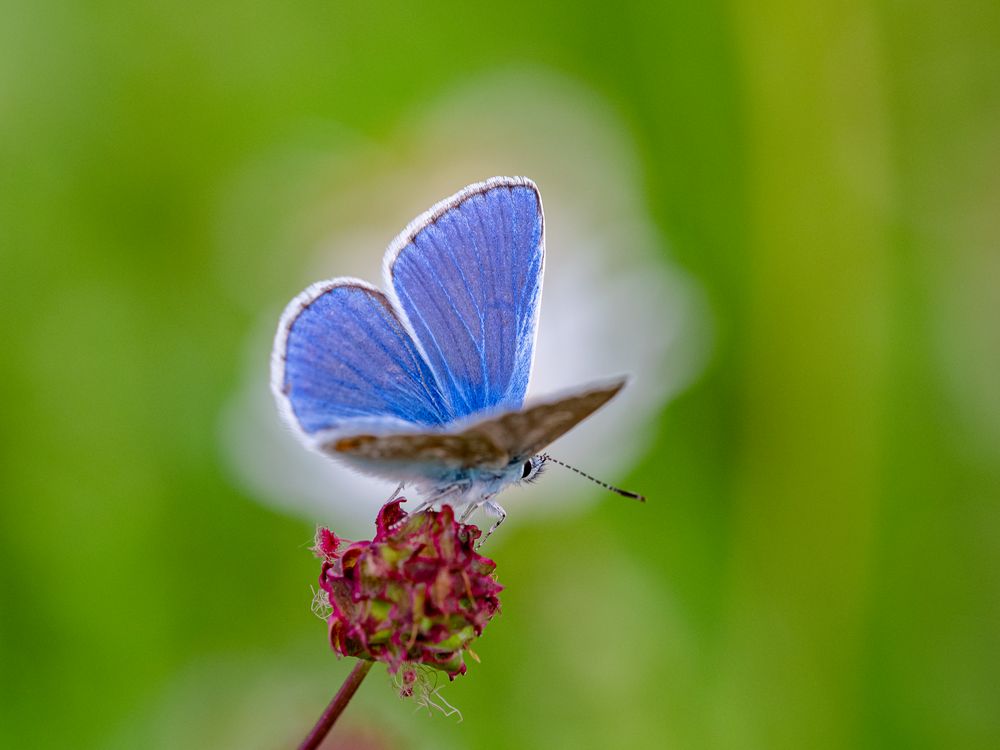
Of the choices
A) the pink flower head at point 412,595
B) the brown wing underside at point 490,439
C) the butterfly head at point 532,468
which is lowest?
the pink flower head at point 412,595

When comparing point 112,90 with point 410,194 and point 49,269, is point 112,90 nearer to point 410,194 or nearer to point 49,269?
point 49,269

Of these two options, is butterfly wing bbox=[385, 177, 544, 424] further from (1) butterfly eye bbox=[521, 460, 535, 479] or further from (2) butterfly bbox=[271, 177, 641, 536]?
(1) butterfly eye bbox=[521, 460, 535, 479]

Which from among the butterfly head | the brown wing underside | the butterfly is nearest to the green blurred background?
the butterfly head

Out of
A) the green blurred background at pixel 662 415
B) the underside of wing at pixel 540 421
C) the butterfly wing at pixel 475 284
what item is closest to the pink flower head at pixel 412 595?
the underside of wing at pixel 540 421

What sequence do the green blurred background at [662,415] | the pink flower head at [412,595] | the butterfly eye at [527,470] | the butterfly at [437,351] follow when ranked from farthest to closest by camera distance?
1. the green blurred background at [662,415]
2. the butterfly eye at [527,470]
3. the butterfly at [437,351]
4. the pink flower head at [412,595]

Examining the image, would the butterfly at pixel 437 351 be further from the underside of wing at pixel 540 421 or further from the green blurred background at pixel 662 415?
the green blurred background at pixel 662 415

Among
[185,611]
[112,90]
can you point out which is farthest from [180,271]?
[185,611]

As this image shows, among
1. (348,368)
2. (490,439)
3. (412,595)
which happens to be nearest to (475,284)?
(348,368)
